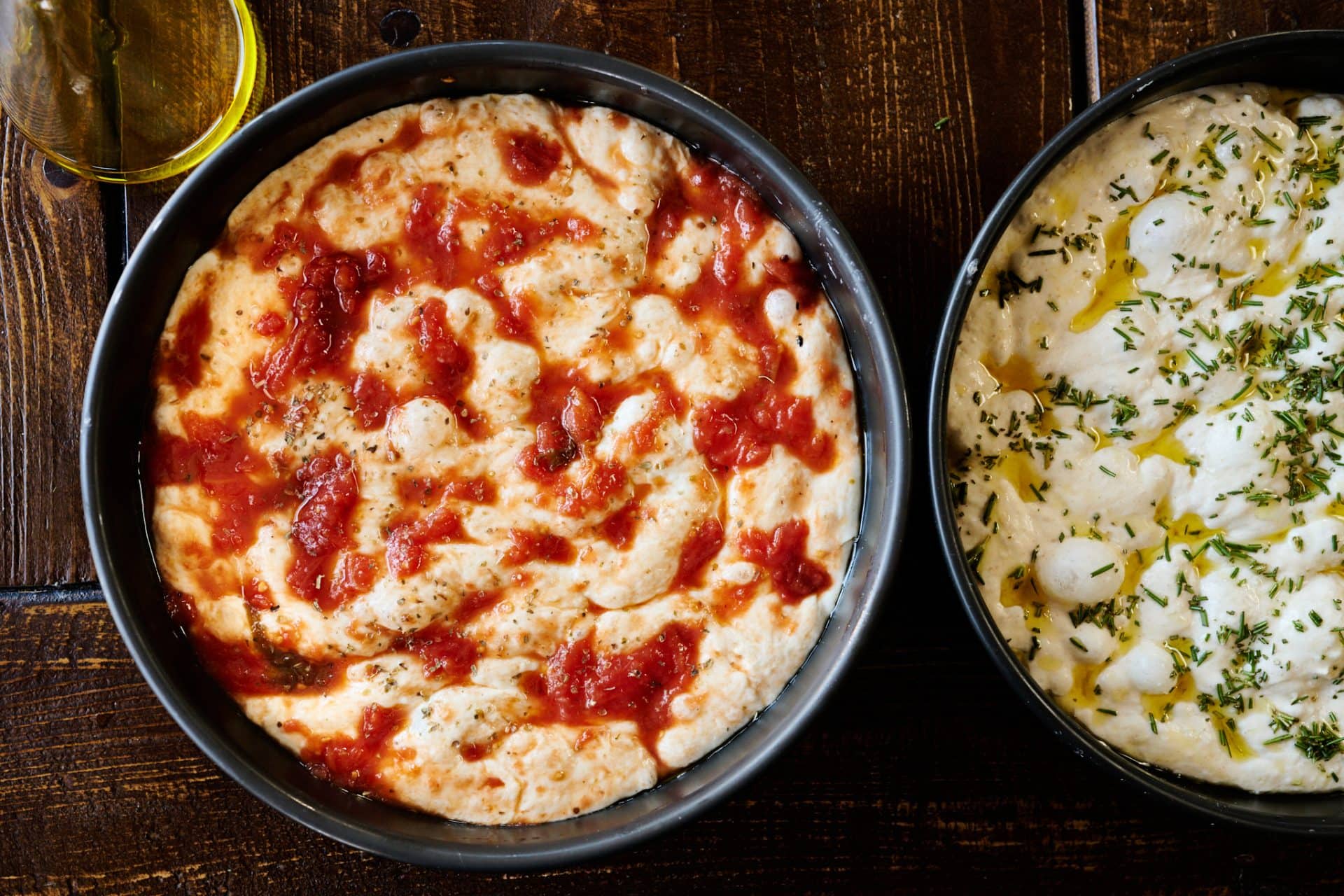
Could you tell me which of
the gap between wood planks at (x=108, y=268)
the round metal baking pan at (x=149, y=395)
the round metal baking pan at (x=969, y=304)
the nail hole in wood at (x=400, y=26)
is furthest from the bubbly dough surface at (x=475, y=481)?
the gap between wood planks at (x=108, y=268)

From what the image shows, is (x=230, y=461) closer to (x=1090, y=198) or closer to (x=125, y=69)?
(x=125, y=69)

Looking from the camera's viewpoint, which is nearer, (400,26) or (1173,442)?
(1173,442)

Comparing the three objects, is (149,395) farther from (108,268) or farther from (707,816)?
(707,816)

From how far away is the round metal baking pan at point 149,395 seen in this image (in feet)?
7.36

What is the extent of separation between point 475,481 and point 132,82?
151 centimetres

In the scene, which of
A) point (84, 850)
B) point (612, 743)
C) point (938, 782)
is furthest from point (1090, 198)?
point (84, 850)

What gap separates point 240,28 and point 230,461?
1219mm

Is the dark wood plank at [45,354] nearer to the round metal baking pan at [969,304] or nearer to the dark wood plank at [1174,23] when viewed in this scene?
the round metal baking pan at [969,304]

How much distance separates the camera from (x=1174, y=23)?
2881 millimetres

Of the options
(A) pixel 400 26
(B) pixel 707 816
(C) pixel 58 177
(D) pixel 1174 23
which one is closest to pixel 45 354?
A: (C) pixel 58 177

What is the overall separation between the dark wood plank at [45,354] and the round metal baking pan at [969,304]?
2.30 meters

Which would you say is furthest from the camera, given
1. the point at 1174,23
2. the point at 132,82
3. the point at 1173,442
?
the point at 1174,23

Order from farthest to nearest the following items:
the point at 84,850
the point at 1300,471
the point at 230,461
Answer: the point at 84,850 < the point at 1300,471 < the point at 230,461

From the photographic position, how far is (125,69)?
108 inches
